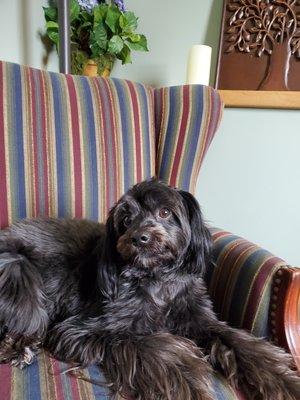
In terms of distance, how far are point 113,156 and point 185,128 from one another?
0.32 meters

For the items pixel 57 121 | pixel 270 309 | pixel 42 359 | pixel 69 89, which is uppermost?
pixel 69 89

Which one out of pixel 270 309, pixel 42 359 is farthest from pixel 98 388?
pixel 270 309

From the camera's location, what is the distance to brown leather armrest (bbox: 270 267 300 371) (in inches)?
38.3

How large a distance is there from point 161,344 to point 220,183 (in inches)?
47.5

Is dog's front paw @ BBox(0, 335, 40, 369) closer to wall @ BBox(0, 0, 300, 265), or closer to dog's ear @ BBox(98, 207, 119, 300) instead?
dog's ear @ BBox(98, 207, 119, 300)

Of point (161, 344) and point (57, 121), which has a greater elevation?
point (57, 121)

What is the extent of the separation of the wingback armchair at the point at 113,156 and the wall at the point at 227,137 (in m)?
0.46

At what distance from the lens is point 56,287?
1.18 metres

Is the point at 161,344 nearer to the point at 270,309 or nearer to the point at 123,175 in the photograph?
the point at 270,309

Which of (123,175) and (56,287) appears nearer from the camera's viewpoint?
(56,287)

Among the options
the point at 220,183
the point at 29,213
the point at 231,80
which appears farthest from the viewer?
the point at 220,183

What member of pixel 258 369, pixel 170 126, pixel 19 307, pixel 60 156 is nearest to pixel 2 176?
pixel 60 156

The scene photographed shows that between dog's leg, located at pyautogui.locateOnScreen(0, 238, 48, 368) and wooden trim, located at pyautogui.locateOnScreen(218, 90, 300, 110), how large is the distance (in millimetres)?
1260

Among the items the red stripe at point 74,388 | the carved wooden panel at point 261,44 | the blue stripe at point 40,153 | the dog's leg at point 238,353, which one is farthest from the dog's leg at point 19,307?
the carved wooden panel at point 261,44
